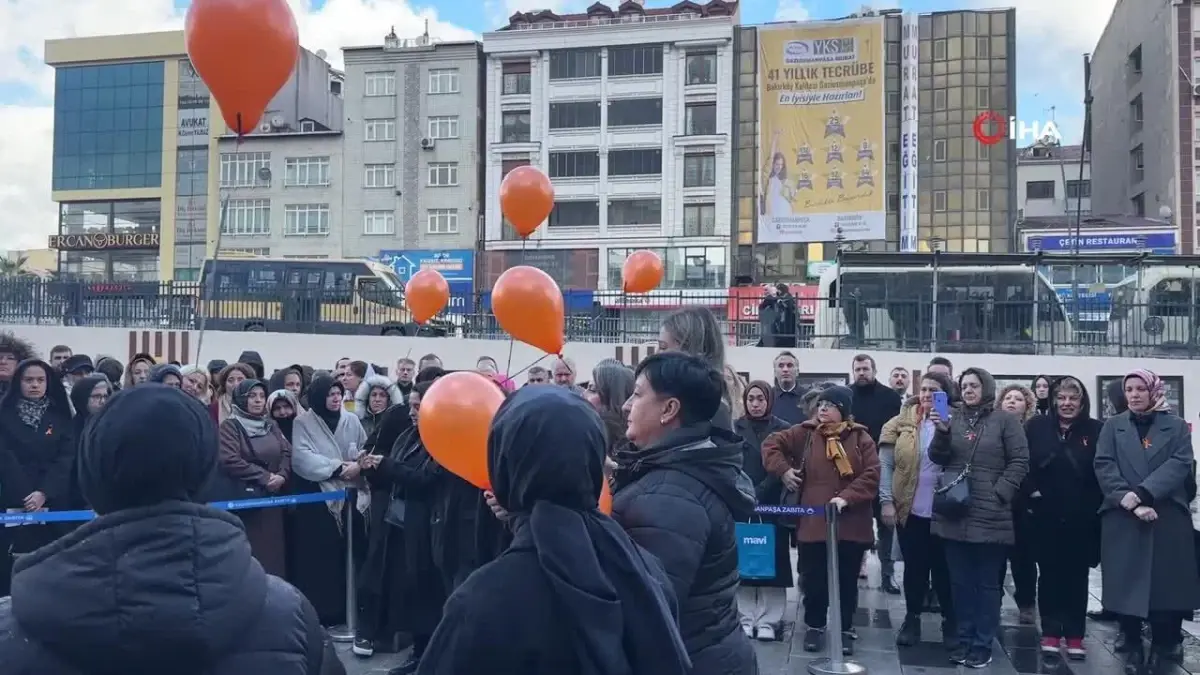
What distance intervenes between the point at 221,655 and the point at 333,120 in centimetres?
5872

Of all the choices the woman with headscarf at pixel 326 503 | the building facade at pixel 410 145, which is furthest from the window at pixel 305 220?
the woman with headscarf at pixel 326 503

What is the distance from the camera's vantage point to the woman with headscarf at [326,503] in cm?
703

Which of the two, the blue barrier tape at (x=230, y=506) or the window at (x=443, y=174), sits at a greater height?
the window at (x=443, y=174)

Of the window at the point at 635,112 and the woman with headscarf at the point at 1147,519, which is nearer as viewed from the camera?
the woman with headscarf at the point at 1147,519

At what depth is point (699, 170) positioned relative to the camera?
45938 millimetres

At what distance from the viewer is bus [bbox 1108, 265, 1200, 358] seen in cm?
1702

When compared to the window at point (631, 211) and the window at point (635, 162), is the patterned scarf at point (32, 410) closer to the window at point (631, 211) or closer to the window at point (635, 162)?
the window at point (631, 211)

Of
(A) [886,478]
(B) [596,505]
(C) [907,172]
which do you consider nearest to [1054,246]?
(C) [907,172]

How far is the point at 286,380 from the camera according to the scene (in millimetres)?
8953

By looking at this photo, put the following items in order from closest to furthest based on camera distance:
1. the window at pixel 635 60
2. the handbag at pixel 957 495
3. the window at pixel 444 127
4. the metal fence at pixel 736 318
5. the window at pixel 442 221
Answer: the handbag at pixel 957 495, the metal fence at pixel 736 318, the window at pixel 635 60, the window at pixel 442 221, the window at pixel 444 127

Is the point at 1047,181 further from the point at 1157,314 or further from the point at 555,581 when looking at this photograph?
the point at 555,581

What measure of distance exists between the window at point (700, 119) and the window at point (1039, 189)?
18378 millimetres

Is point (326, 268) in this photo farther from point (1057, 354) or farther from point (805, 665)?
point (805, 665)

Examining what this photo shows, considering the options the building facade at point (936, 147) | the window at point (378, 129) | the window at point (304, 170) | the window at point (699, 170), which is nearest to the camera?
the building facade at point (936, 147)
